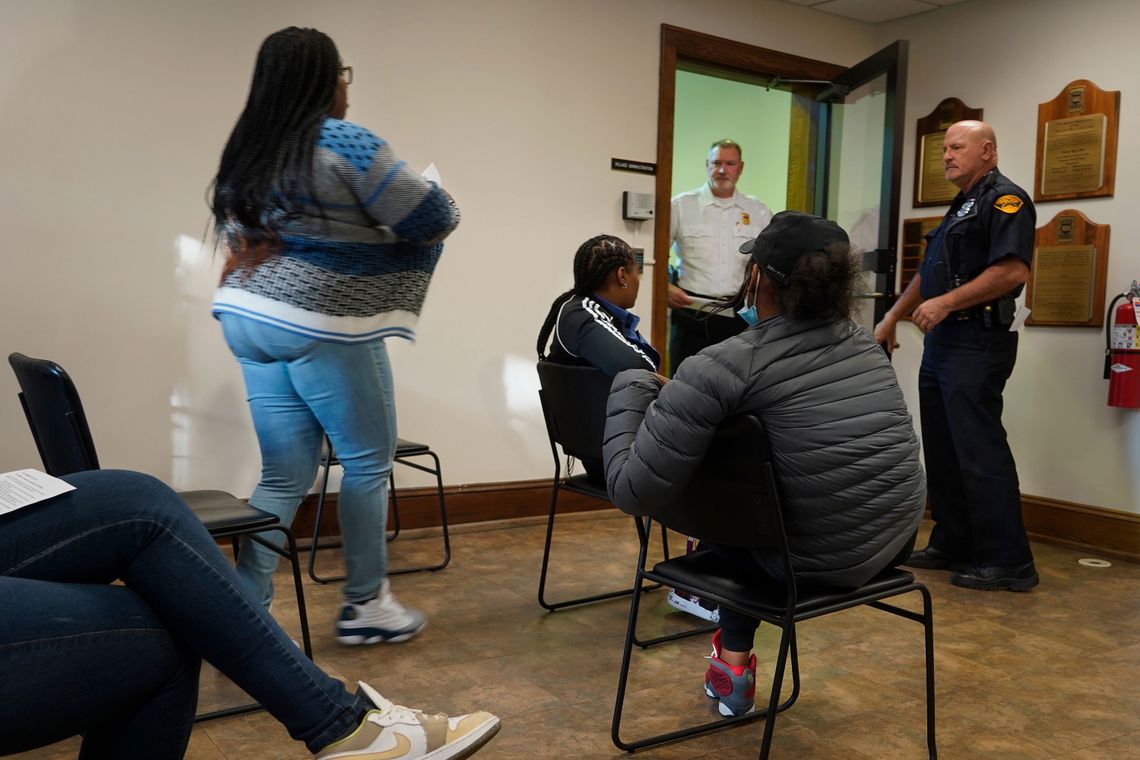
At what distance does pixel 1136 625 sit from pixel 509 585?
1.93 metres

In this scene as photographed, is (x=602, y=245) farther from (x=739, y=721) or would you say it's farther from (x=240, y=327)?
(x=739, y=721)

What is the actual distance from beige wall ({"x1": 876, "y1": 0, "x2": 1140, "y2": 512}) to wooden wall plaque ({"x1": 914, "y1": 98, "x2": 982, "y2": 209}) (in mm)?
58

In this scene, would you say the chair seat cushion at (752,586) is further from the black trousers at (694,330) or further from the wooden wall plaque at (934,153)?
the wooden wall plaque at (934,153)

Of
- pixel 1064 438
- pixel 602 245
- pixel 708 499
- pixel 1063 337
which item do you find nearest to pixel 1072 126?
pixel 1063 337

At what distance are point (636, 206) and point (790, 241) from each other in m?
2.77

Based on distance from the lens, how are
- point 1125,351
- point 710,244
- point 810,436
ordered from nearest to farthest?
point 810,436 → point 1125,351 → point 710,244

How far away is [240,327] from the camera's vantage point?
2207 millimetres

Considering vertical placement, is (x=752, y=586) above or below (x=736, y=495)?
below

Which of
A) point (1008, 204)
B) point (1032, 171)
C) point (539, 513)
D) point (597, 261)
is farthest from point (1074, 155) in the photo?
point (539, 513)

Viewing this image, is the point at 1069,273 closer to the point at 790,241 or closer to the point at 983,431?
the point at 983,431

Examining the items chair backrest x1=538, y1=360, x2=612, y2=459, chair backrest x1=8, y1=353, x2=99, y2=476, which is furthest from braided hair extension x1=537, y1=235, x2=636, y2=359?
chair backrest x1=8, y1=353, x2=99, y2=476

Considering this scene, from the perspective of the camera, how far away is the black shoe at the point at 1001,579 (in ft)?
10.8

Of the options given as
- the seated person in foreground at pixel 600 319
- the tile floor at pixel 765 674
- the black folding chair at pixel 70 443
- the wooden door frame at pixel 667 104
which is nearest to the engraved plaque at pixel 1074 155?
the wooden door frame at pixel 667 104

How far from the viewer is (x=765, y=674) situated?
7.86 ft
